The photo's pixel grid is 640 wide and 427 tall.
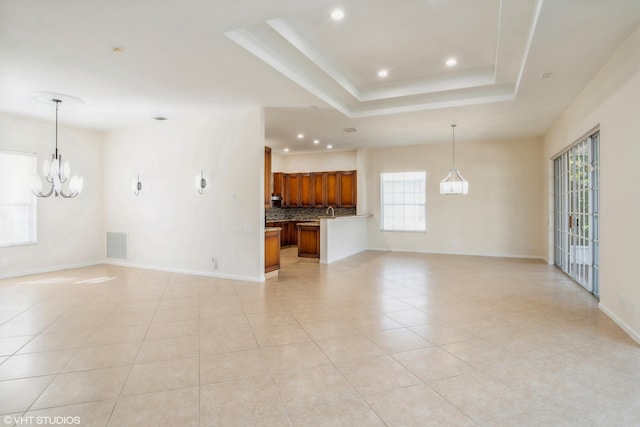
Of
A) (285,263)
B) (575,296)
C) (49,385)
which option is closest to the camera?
(49,385)

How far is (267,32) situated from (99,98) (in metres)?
3.29

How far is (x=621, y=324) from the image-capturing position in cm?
356

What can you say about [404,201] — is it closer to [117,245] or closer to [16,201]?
[117,245]

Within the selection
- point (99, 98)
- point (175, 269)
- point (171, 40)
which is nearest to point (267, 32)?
point (171, 40)

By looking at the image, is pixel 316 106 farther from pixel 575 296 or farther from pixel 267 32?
pixel 575 296

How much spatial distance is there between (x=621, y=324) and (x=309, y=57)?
4.64 m

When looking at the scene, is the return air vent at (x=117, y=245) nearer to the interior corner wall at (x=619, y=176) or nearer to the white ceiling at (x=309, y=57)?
A: the white ceiling at (x=309, y=57)

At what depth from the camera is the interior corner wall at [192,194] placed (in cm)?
582

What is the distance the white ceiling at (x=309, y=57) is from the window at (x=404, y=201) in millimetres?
2989

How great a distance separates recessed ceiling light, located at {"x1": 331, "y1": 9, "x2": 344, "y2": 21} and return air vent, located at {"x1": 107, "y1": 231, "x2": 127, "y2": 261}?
633 centimetres

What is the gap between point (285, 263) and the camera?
7.73 m

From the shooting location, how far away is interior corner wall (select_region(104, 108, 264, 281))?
5.82 metres

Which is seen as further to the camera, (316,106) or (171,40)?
(316,106)

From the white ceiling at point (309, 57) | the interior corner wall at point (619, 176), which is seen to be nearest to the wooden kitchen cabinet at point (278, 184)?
the white ceiling at point (309, 57)
